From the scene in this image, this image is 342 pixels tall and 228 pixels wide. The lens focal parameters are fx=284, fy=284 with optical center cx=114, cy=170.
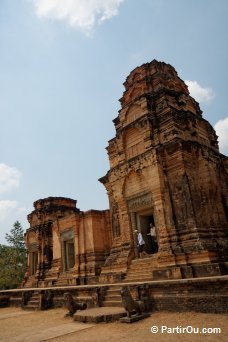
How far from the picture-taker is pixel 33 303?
16.6 meters

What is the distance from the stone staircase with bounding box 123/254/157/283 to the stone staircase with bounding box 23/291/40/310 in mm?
5847

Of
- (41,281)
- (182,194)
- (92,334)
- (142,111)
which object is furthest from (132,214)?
(41,281)

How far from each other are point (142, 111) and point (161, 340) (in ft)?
41.3

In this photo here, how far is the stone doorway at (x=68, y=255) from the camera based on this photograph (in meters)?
22.4

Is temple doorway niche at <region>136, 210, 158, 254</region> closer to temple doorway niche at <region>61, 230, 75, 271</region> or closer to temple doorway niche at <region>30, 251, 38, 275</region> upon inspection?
temple doorway niche at <region>61, 230, 75, 271</region>

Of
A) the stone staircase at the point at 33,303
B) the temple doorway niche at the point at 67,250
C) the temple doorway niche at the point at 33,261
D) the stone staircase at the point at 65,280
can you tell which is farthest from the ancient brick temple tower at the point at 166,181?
the temple doorway niche at the point at 33,261

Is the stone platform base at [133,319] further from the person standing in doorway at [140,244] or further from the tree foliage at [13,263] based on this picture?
the tree foliage at [13,263]

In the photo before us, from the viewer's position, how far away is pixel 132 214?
15.8 meters

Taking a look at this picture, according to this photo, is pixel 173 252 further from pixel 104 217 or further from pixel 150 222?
pixel 104 217

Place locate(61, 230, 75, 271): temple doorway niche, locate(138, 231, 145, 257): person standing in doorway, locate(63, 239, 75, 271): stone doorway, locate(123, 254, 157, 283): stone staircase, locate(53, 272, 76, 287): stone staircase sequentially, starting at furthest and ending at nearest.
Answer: locate(63, 239, 75, 271): stone doorway < locate(61, 230, 75, 271): temple doorway niche < locate(53, 272, 76, 287): stone staircase < locate(138, 231, 145, 257): person standing in doorway < locate(123, 254, 157, 283): stone staircase

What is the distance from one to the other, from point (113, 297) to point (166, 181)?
19.6 ft

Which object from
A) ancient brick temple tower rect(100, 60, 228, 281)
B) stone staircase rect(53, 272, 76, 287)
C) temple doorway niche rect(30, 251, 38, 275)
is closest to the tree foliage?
temple doorway niche rect(30, 251, 38, 275)

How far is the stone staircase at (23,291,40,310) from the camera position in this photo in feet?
52.4

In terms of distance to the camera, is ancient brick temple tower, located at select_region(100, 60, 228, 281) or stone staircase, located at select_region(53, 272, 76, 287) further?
stone staircase, located at select_region(53, 272, 76, 287)
